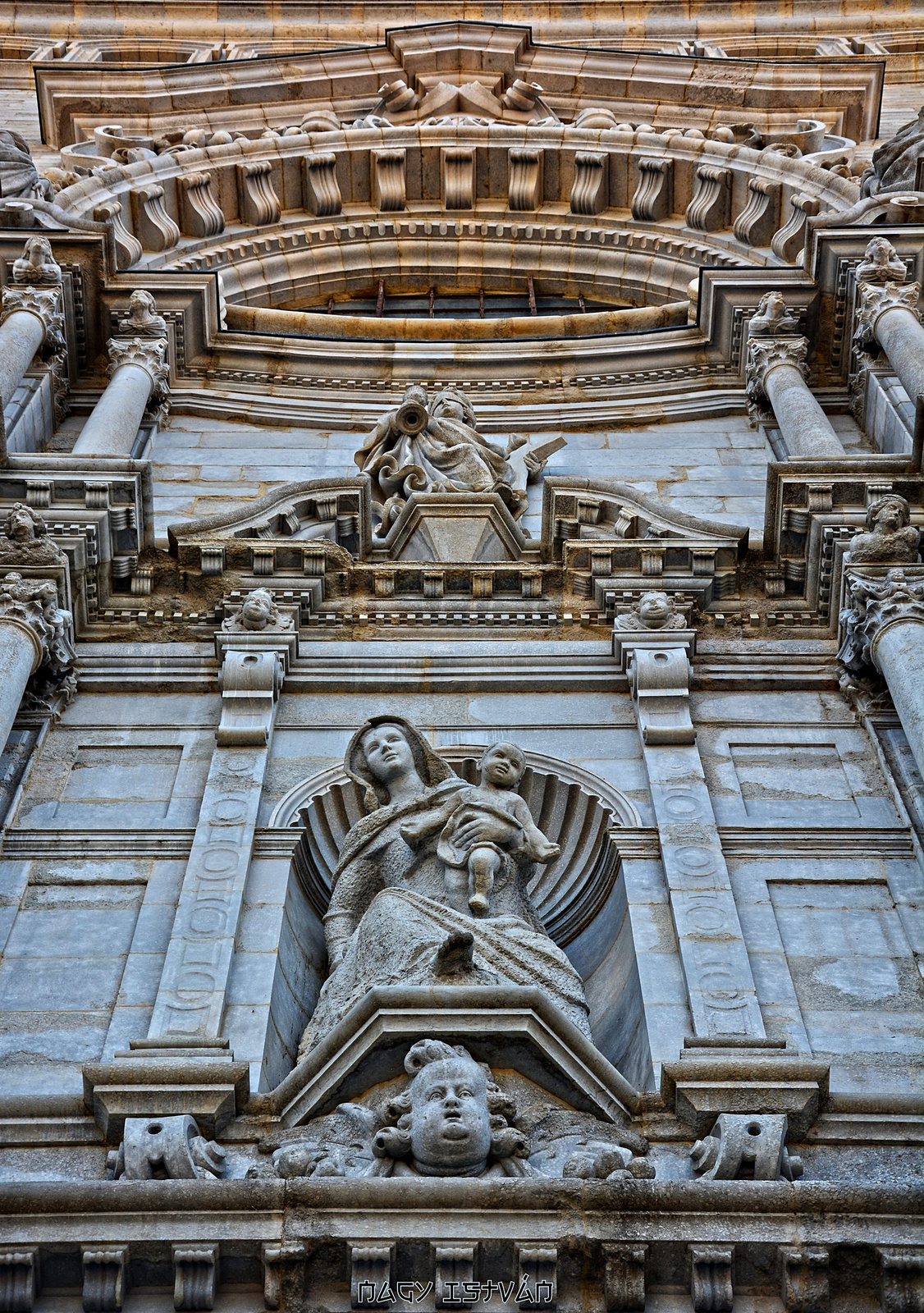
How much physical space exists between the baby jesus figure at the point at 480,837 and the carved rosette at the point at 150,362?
9.97 meters

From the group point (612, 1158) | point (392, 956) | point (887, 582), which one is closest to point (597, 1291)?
point (612, 1158)

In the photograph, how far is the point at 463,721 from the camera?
14.7 m

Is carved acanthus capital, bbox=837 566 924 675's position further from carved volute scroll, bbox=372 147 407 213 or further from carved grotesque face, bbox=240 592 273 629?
carved volute scroll, bbox=372 147 407 213

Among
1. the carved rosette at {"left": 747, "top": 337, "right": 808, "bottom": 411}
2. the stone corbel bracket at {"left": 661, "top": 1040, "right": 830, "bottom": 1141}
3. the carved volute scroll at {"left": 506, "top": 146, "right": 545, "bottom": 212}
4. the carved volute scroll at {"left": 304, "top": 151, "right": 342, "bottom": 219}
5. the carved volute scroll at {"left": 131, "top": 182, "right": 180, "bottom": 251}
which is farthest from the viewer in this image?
the carved volute scroll at {"left": 506, "top": 146, "right": 545, "bottom": 212}

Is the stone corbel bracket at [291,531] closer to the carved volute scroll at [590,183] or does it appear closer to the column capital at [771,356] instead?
the column capital at [771,356]

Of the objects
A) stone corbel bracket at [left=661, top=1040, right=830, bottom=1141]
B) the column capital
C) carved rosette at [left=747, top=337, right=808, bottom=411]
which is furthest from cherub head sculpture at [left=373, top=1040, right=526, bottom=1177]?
the column capital

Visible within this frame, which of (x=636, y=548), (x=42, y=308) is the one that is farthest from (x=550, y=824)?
(x=42, y=308)

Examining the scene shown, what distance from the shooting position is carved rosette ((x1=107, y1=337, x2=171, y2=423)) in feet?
70.0

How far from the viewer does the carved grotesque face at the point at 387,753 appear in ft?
42.7

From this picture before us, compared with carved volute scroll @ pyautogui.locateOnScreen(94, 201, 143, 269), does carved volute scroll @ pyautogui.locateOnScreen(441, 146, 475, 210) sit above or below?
above

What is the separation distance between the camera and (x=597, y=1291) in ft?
28.5

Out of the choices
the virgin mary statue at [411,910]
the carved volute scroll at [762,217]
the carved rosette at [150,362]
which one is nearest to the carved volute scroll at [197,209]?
the carved rosette at [150,362]

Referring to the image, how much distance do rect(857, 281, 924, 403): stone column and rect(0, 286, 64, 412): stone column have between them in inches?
339

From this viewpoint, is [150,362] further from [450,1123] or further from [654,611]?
[450,1123]
